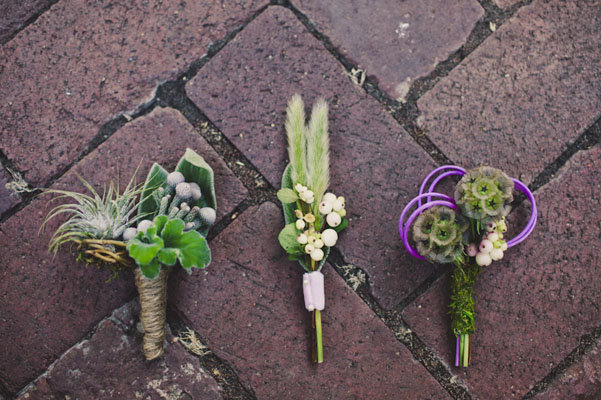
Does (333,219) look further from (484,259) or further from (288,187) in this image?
(484,259)

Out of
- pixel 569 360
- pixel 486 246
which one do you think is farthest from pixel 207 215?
pixel 569 360

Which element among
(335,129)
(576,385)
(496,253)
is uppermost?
(335,129)

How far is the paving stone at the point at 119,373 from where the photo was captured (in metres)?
1.41

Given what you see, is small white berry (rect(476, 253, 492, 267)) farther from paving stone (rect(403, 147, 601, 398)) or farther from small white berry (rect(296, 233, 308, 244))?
small white berry (rect(296, 233, 308, 244))

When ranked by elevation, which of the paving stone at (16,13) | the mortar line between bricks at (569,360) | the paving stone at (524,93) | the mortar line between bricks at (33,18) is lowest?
the mortar line between bricks at (569,360)

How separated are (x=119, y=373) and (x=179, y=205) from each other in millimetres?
530

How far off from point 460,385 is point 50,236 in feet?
4.07

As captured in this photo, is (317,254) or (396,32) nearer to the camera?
(317,254)

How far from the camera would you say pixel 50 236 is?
1427mm

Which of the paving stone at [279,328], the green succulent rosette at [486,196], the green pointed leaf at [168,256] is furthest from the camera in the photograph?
the paving stone at [279,328]

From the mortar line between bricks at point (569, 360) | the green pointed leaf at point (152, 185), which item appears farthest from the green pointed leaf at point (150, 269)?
the mortar line between bricks at point (569, 360)

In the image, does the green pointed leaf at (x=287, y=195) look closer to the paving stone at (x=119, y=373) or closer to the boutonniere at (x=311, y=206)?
the boutonniere at (x=311, y=206)

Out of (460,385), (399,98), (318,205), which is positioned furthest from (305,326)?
(399,98)

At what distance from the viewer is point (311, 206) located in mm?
1345
